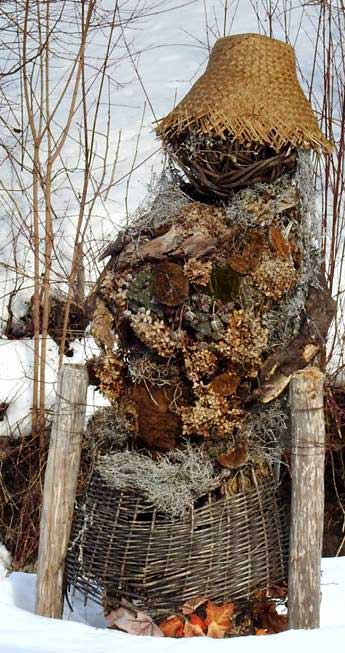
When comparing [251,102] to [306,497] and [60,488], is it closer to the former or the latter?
[306,497]

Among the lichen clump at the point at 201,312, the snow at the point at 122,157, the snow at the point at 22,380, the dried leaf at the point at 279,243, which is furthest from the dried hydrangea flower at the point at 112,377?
the snow at the point at 22,380

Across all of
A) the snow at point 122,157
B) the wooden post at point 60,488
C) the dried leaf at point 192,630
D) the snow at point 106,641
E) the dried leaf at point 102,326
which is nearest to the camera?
the snow at point 106,641

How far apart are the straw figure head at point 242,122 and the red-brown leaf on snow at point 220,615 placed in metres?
1.30

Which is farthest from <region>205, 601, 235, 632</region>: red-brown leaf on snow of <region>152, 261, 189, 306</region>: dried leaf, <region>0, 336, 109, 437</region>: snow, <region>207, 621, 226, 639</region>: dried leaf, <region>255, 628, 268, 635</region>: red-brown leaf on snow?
<region>0, 336, 109, 437</region>: snow

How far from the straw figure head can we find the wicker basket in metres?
1.00

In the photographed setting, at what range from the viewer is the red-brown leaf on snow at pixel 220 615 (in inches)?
104

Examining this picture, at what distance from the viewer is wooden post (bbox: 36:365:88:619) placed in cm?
289

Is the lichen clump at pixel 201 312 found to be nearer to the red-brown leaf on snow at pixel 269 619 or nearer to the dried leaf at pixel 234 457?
the dried leaf at pixel 234 457

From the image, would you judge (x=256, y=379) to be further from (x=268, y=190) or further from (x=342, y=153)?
(x=342, y=153)

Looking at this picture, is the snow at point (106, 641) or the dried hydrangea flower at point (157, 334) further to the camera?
the dried hydrangea flower at point (157, 334)

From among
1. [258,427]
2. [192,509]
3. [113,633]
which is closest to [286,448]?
[258,427]

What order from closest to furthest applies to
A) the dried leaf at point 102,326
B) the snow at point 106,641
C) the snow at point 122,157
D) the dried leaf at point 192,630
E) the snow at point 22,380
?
1. the snow at point 106,641
2. the dried leaf at point 192,630
3. the dried leaf at point 102,326
4. the snow at point 22,380
5. the snow at point 122,157

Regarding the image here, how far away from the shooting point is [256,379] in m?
2.72

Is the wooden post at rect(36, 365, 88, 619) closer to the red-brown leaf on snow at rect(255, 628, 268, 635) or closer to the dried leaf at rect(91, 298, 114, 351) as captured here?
the dried leaf at rect(91, 298, 114, 351)
